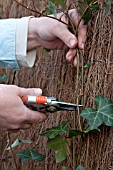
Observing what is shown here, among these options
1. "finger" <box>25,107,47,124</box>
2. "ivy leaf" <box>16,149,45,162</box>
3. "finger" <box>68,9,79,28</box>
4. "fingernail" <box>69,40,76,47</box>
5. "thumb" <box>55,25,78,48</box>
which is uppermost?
"finger" <box>68,9,79,28</box>

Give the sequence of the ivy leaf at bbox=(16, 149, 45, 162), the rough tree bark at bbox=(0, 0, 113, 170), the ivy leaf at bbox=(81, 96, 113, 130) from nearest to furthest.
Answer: the ivy leaf at bbox=(81, 96, 113, 130) < the rough tree bark at bbox=(0, 0, 113, 170) < the ivy leaf at bbox=(16, 149, 45, 162)

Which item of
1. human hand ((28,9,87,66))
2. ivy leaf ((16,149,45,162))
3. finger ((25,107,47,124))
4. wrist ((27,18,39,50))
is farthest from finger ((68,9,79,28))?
ivy leaf ((16,149,45,162))

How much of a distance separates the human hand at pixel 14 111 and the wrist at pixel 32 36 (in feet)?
1.31

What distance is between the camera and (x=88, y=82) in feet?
3.98

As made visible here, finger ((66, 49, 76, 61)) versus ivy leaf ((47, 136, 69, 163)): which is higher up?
finger ((66, 49, 76, 61))

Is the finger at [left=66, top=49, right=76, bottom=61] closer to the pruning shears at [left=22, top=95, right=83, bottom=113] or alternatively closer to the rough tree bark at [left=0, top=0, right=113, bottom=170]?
the rough tree bark at [left=0, top=0, right=113, bottom=170]

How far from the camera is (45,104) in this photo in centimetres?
108

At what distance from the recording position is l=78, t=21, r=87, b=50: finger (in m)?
1.21

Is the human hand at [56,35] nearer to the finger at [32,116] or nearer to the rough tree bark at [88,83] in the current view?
the rough tree bark at [88,83]

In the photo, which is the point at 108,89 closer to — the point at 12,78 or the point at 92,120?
the point at 92,120

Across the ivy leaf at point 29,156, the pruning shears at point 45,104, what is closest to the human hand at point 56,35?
the pruning shears at point 45,104

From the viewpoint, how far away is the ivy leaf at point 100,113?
107cm

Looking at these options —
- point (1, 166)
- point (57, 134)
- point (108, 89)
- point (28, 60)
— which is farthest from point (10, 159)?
point (108, 89)

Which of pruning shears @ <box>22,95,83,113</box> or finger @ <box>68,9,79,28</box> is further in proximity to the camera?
finger @ <box>68,9,79,28</box>
